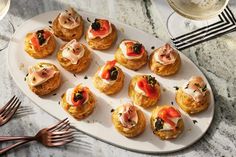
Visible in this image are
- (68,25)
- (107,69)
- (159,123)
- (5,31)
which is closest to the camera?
(159,123)

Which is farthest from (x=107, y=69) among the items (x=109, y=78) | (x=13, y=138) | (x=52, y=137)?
(x=13, y=138)

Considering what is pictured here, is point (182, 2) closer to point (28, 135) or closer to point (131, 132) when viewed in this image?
point (131, 132)

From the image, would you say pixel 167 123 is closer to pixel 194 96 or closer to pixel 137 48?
pixel 194 96

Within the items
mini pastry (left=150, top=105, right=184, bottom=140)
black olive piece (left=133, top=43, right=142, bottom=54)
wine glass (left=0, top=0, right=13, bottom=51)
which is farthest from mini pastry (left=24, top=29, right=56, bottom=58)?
mini pastry (left=150, top=105, right=184, bottom=140)

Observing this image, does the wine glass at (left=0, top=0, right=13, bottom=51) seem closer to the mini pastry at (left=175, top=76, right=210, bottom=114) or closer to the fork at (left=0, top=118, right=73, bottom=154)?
the fork at (left=0, top=118, right=73, bottom=154)

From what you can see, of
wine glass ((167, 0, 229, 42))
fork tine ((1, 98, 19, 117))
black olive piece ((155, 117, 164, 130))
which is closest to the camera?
black olive piece ((155, 117, 164, 130))

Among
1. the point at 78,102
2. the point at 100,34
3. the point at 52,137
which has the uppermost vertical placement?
the point at 100,34
